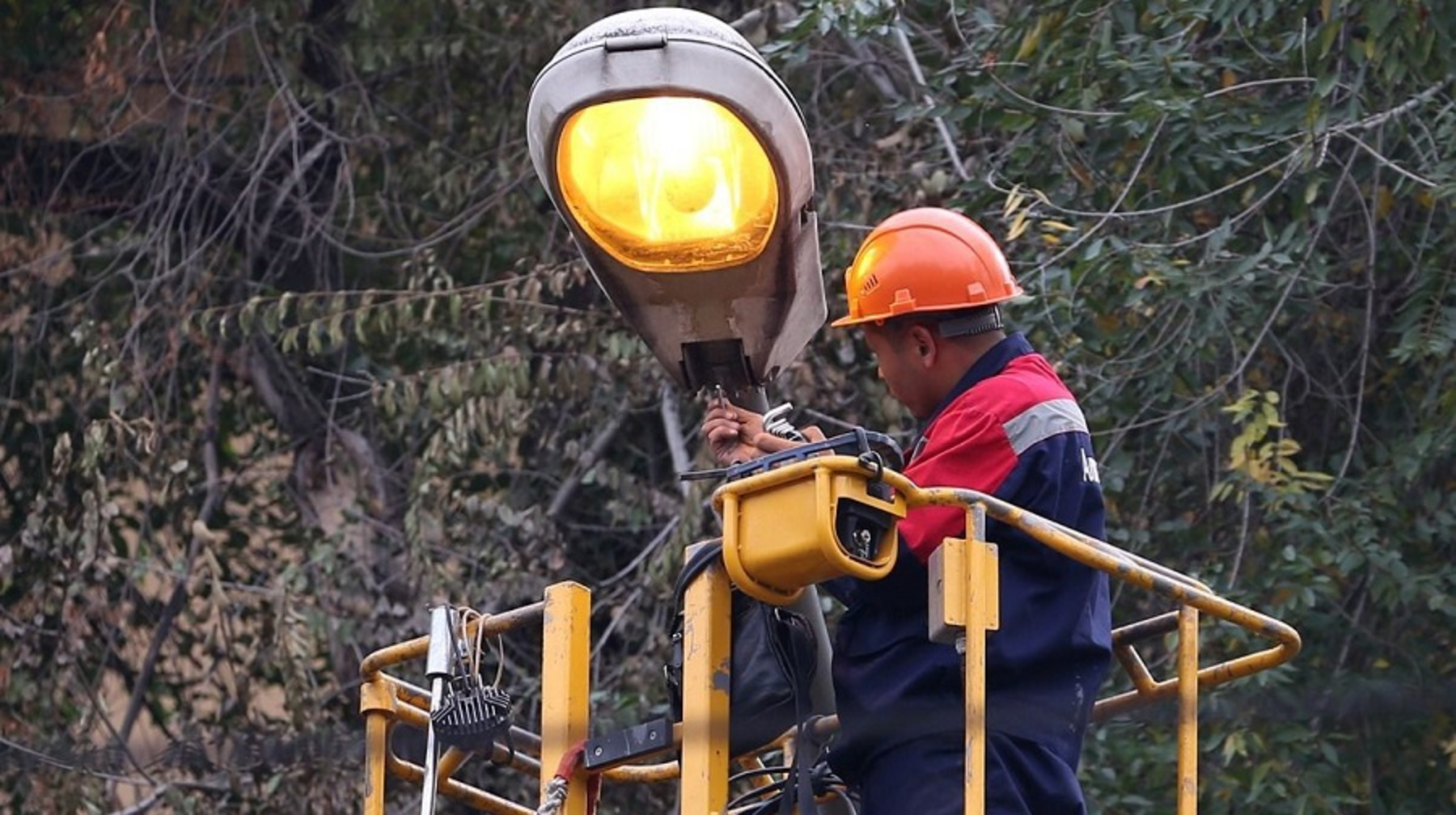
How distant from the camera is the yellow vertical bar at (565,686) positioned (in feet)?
13.3

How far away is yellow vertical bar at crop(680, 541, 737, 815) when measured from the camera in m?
3.80

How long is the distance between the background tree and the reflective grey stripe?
2.53 m

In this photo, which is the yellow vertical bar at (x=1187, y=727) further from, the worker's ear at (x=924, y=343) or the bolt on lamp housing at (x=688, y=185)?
the bolt on lamp housing at (x=688, y=185)

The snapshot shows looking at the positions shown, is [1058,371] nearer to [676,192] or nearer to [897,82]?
[897,82]

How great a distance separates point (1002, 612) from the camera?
4.02 meters

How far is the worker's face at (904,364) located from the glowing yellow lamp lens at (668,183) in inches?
17.4

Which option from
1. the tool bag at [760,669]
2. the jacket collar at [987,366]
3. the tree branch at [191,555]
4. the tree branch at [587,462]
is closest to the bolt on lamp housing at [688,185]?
the jacket collar at [987,366]

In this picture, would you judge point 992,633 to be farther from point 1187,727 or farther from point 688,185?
point 688,185

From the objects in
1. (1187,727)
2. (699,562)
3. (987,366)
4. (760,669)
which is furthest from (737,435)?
(1187,727)

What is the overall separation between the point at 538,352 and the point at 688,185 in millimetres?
4913

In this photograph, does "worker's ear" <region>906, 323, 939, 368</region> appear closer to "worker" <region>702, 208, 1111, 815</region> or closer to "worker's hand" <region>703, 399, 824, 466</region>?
"worker" <region>702, 208, 1111, 815</region>

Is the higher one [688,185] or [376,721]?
[688,185]

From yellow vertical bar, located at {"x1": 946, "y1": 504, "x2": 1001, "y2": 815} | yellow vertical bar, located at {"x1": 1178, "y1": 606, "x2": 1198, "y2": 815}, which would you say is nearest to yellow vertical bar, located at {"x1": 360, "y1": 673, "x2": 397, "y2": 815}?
yellow vertical bar, located at {"x1": 946, "y1": 504, "x2": 1001, "y2": 815}

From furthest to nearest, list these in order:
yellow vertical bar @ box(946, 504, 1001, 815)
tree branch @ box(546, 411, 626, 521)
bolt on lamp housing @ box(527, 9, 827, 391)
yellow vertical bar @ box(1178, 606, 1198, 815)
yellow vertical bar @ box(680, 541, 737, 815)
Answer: tree branch @ box(546, 411, 626, 521) < yellow vertical bar @ box(1178, 606, 1198, 815) < bolt on lamp housing @ box(527, 9, 827, 391) < yellow vertical bar @ box(680, 541, 737, 815) < yellow vertical bar @ box(946, 504, 1001, 815)
